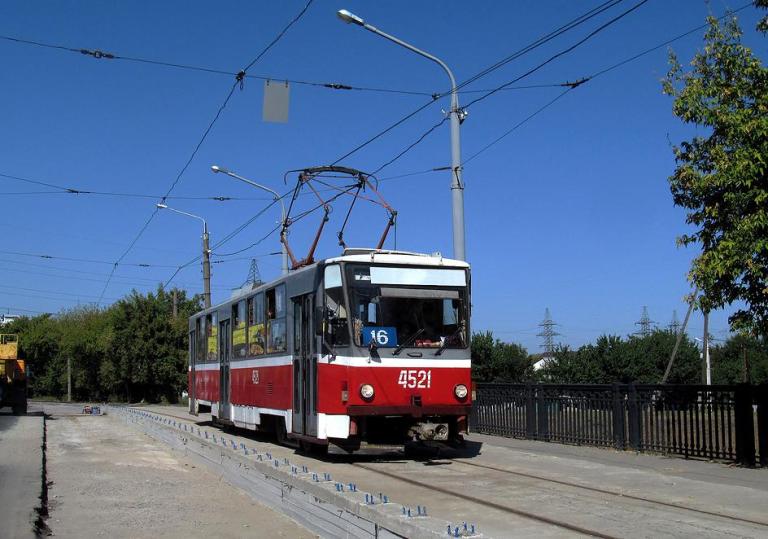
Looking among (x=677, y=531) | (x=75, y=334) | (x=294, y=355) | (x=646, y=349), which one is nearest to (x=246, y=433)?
(x=294, y=355)

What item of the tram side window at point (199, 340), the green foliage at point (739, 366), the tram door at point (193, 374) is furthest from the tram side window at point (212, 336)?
the green foliage at point (739, 366)

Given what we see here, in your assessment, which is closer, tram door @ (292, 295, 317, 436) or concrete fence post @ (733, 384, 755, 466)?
concrete fence post @ (733, 384, 755, 466)

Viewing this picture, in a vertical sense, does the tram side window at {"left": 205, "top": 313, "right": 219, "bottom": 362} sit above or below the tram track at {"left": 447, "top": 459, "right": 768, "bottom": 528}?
above

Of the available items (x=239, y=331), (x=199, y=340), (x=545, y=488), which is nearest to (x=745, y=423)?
(x=545, y=488)

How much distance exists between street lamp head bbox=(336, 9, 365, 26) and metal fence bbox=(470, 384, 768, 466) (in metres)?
8.32

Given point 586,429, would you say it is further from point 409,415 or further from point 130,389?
point 130,389

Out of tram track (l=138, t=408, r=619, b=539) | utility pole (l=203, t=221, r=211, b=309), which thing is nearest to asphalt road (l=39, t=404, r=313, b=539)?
tram track (l=138, t=408, r=619, b=539)

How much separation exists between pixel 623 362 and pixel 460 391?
4975 cm

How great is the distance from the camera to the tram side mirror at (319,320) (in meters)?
13.0

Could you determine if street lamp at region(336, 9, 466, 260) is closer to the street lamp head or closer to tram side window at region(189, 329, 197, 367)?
the street lamp head

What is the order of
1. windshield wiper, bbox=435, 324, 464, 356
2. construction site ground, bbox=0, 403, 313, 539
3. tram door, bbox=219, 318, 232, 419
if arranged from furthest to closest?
tram door, bbox=219, 318, 232, 419 < windshield wiper, bbox=435, 324, 464, 356 < construction site ground, bbox=0, 403, 313, 539

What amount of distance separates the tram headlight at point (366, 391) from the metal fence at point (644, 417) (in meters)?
4.75

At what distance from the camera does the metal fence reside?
486 inches

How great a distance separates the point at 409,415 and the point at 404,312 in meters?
1.63
